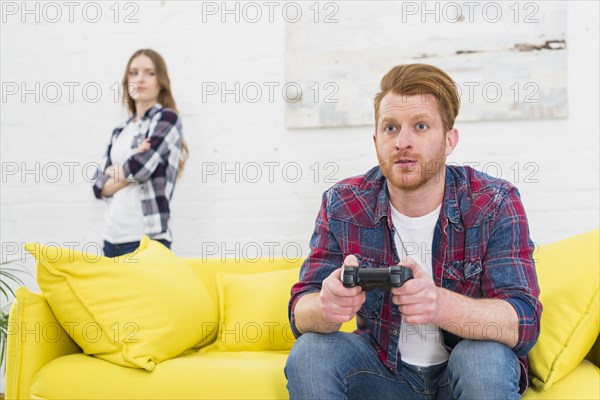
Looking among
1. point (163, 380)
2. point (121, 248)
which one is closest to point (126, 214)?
point (121, 248)

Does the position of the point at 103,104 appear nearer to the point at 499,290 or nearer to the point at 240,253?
the point at 240,253

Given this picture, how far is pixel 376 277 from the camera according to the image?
1.30m

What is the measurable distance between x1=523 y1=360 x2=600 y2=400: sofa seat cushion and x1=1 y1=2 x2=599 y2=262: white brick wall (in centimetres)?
106

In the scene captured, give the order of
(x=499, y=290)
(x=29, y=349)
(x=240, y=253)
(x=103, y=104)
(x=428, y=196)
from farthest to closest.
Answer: (x=103, y=104) < (x=240, y=253) < (x=29, y=349) < (x=428, y=196) < (x=499, y=290)

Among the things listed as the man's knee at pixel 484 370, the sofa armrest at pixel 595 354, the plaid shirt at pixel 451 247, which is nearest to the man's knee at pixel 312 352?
the plaid shirt at pixel 451 247

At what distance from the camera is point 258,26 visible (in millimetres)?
2889

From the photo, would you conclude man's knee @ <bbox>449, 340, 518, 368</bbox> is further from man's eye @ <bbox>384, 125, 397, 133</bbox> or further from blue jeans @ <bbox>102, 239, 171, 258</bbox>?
blue jeans @ <bbox>102, 239, 171, 258</bbox>

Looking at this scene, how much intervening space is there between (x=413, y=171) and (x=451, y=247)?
198mm

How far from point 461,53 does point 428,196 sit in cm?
118

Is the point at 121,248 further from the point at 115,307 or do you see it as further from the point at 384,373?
the point at 384,373

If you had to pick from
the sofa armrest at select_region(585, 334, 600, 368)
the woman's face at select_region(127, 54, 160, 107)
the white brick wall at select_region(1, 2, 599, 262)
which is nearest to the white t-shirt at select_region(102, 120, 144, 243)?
the woman's face at select_region(127, 54, 160, 107)

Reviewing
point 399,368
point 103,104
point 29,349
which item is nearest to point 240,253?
point 103,104

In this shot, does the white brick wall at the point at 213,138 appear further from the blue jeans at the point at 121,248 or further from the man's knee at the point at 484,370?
the man's knee at the point at 484,370

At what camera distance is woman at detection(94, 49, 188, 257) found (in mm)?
2576
